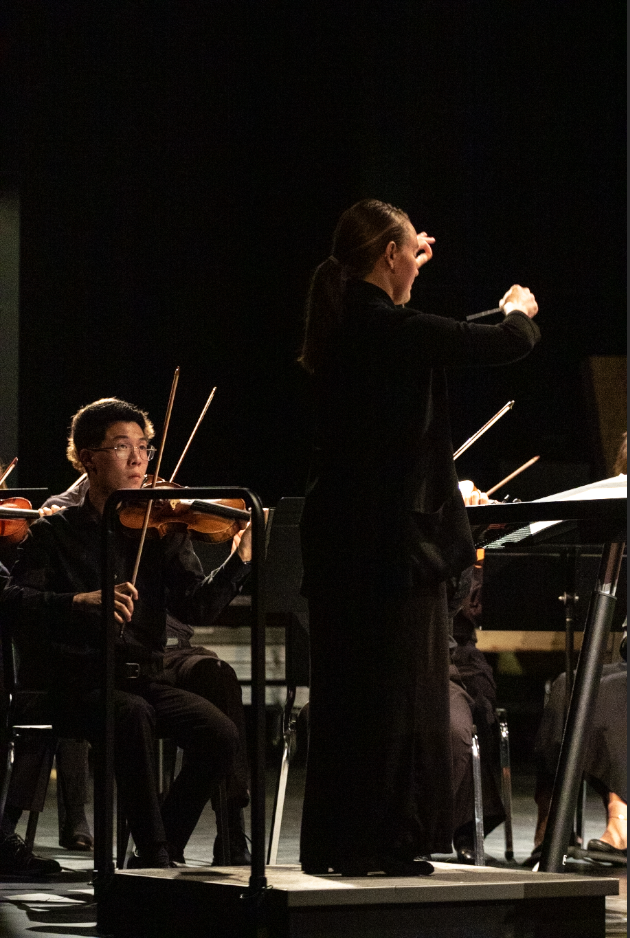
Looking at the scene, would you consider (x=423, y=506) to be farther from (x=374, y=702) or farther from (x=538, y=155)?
(x=538, y=155)

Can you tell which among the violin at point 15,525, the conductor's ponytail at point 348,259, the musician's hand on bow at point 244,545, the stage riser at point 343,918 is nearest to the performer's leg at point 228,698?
the musician's hand on bow at point 244,545

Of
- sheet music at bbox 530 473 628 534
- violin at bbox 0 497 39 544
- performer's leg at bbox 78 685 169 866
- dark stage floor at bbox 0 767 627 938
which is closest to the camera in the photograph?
sheet music at bbox 530 473 628 534

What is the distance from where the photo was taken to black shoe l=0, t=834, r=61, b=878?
10.5 feet

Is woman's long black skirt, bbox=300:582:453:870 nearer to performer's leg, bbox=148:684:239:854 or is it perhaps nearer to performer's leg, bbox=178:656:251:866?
performer's leg, bbox=148:684:239:854

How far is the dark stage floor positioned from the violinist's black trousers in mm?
242

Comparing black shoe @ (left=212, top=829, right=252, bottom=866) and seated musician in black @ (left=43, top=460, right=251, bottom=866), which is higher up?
seated musician in black @ (left=43, top=460, right=251, bottom=866)

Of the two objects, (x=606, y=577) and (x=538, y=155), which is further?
(x=538, y=155)

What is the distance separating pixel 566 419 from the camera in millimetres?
6133

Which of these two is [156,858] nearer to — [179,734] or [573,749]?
[179,734]

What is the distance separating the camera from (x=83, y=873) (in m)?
3.23

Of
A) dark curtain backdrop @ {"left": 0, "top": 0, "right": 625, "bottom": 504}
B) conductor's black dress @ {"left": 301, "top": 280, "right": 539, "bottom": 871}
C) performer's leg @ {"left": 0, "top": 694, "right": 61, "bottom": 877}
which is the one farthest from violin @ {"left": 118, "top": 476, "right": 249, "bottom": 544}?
dark curtain backdrop @ {"left": 0, "top": 0, "right": 625, "bottom": 504}

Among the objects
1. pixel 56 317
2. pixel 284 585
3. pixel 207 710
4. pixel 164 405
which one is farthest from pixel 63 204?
pixel 207 710

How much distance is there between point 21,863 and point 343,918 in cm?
140

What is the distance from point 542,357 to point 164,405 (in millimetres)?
1590
